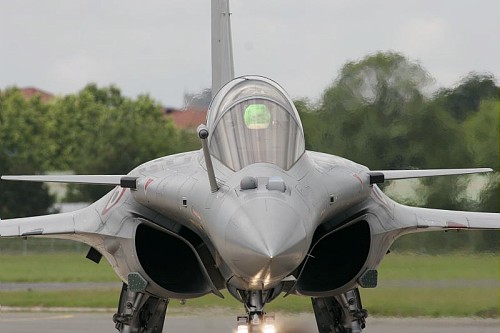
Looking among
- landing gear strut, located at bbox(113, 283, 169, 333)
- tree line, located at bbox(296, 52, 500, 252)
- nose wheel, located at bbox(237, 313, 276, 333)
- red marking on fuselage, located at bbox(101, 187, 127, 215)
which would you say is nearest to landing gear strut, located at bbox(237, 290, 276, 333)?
nose wheel, located at bbox(237, 313, 276, 333)

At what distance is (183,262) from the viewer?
1075 centimetres

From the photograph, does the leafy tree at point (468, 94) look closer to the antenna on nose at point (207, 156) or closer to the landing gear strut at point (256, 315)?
the landing gear strut at point (256, 315)

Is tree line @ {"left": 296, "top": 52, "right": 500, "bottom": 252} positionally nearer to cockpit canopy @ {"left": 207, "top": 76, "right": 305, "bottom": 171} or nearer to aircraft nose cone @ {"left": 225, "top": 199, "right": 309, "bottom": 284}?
cockpit canopy @ {"left": 207, "top": 76, "right": 305, "bottom": 171}

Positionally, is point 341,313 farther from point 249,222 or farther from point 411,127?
point 411,127

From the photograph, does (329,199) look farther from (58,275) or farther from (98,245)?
(58,275)

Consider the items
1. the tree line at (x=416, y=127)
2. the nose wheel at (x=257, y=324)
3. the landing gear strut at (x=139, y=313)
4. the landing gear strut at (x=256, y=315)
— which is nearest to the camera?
the nose wheel at (x=257, y=324)

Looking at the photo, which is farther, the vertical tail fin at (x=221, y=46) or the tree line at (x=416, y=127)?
the tree line at (x=416, y=127)

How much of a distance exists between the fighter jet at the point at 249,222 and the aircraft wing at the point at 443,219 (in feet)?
0.06

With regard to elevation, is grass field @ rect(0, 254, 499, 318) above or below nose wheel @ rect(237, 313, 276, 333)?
above

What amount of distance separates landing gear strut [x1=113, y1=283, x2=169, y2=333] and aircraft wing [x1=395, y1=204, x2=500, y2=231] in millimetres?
2321

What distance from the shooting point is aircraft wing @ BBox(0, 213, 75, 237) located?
11.6 meters

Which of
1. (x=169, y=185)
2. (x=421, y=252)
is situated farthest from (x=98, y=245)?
(x=421, y=252)

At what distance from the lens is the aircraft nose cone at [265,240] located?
8203 millimetres

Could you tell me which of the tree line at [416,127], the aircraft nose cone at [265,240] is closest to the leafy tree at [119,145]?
the tree line at [416,127]
